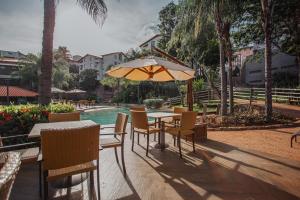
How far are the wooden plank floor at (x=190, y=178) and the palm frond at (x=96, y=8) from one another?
455 cm

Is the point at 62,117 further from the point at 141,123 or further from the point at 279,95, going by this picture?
the point at 279,95

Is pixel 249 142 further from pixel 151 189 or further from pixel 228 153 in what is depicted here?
pixel 151 189

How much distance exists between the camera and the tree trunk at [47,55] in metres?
5.61

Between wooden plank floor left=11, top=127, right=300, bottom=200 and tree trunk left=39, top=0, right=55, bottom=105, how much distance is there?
231 centimetres

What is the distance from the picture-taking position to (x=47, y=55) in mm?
5613

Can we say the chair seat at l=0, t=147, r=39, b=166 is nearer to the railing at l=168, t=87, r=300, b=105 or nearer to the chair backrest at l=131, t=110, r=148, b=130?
the chair backrest at l=131, t=110, r=148, b=130

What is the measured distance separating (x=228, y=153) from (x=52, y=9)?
591cm

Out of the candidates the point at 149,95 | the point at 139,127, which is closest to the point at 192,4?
the point at 139,127

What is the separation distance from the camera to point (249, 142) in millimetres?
5805

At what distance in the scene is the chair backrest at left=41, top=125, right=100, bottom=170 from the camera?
7.28 feet

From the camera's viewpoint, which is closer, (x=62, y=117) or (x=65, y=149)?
(x=65, y=149)

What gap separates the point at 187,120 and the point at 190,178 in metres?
1.48

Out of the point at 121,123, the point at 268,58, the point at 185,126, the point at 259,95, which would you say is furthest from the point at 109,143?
the point at 259,95

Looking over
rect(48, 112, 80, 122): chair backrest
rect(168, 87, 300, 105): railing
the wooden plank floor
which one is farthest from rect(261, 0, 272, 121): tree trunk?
rect(48, 112, 80, 122): chair backrest
